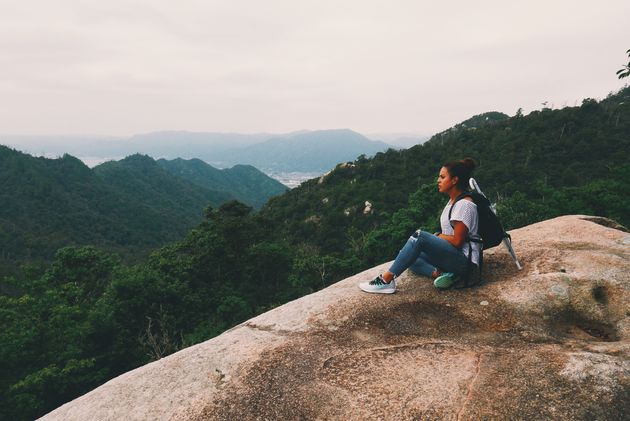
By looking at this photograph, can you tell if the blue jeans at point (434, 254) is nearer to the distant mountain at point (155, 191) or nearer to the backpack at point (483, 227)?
the backpack at point (483, 227)

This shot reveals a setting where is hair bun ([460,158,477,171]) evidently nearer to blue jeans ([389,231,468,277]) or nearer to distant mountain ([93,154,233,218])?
blue jeans ([389,231,468,277])

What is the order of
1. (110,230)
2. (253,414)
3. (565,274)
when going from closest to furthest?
(253,414) < (565,274) < (110,230)

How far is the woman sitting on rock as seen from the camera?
215 inches

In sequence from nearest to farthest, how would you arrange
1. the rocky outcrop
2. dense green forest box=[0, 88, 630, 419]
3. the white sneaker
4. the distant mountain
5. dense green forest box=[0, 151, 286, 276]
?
the rocky outcrop
the white sneaker
dense green forest box=[0, 88, 630, 419]
dense green forest box=[0, 151, 286, 276]
the distant mountain

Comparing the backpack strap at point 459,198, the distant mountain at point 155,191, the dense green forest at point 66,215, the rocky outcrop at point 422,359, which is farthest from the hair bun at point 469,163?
the distant mountain at point 155,191

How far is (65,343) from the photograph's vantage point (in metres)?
21.2

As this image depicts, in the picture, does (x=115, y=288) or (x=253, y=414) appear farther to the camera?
(x=115, y=288)

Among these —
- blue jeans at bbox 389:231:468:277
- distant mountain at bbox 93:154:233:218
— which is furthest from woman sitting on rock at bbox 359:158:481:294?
distant mountain at bbox 93:154:233:218

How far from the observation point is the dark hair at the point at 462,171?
18.3ft

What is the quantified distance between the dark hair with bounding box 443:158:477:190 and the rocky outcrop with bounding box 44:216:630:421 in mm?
1861

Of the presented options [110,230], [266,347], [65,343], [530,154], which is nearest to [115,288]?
[65,343]

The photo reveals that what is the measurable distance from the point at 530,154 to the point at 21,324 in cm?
7756

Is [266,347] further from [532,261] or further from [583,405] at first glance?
[532,261]

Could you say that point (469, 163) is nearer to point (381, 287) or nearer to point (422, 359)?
point (381, 287)
